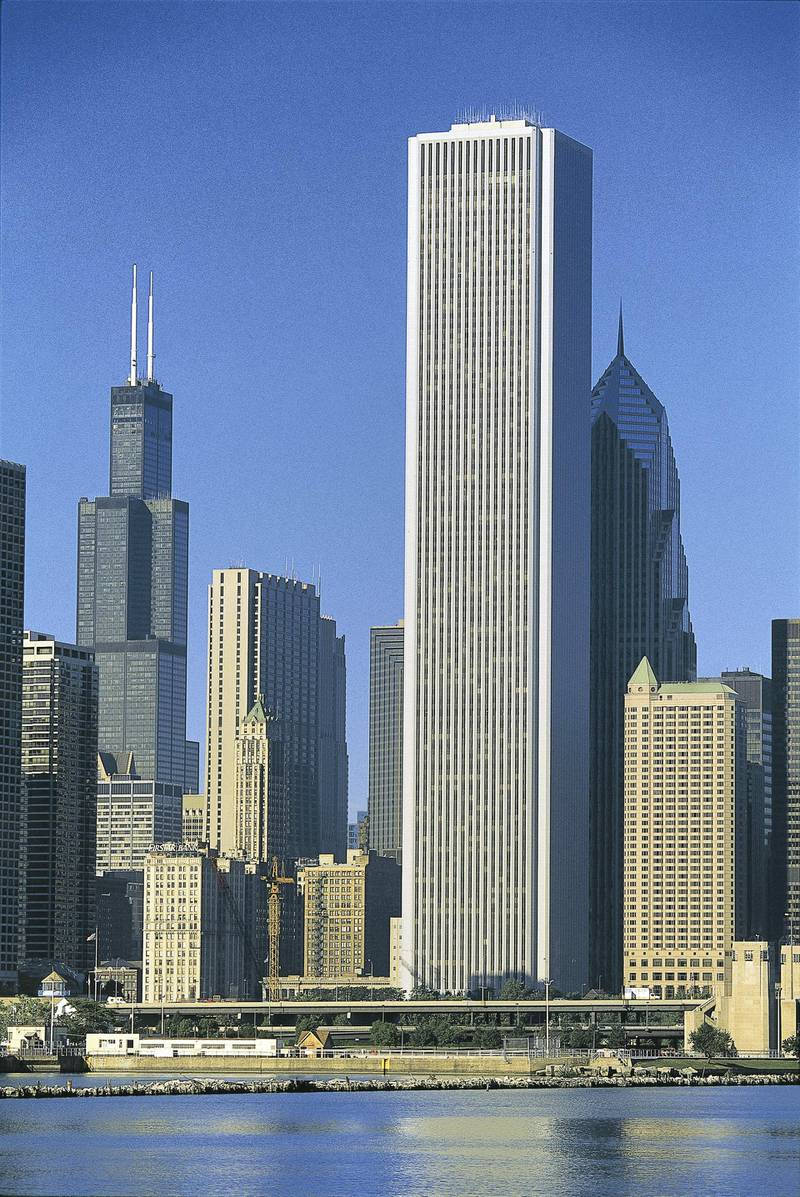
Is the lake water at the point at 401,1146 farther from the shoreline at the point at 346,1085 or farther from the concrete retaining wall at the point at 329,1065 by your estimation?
the concrete retaining wall at the point at 329,1065

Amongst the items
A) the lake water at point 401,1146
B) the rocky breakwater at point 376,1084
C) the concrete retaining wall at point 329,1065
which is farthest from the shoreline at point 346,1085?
the concrete retaining wall at point 329,1065

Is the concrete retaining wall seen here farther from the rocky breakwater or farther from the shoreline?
the shoreline

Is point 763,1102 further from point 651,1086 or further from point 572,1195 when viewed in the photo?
point 572,1195

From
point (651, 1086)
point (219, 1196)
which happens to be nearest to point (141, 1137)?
point (219, 1196)

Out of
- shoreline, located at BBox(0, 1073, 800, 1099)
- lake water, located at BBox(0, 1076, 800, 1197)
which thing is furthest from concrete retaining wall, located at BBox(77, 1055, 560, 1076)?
lake water, located at BBox(0, 1076, 800, 1197)

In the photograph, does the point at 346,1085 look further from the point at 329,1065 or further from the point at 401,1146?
the point at 401,1146

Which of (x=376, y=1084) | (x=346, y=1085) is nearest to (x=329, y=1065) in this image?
(x=376, y=1084)
